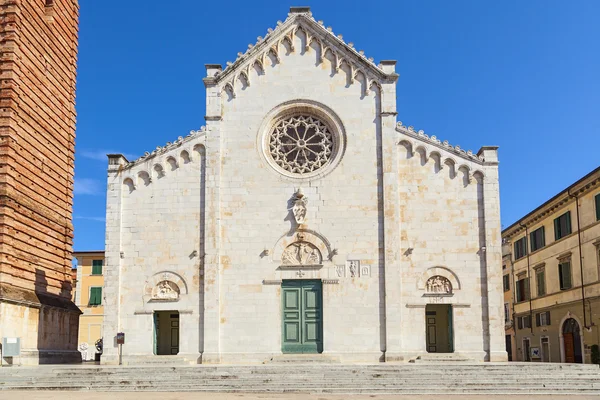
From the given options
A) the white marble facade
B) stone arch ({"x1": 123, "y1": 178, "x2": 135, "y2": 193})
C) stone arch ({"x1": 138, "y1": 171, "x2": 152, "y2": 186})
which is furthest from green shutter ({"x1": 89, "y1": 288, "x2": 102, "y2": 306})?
stone arch ({"x1": 138, "y1": 171, "x2": 152, "y2": 186})

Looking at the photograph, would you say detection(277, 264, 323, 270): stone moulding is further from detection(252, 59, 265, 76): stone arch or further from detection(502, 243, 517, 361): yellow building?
detection(502, 243, 517, 361): yellow building

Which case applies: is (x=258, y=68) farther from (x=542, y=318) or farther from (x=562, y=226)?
(x=542, y=318)

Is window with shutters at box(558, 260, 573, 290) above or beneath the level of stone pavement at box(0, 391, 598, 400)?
above

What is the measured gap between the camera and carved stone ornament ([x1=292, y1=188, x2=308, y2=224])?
28.3 metres

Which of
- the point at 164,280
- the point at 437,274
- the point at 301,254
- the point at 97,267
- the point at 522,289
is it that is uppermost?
the point at 97,267

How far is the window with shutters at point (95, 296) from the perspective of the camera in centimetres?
5550

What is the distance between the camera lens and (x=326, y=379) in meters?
22.6

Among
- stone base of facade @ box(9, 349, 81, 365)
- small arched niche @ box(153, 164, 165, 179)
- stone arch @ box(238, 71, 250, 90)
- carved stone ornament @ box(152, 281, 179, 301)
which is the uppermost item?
stone arch @ box(238, 71, 250, 90)

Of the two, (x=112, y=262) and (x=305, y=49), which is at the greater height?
(x=305, y=49)

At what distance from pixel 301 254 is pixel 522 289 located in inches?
1030

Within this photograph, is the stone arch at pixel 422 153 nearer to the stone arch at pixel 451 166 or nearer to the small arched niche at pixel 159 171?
the stone arch at pixel 451 166

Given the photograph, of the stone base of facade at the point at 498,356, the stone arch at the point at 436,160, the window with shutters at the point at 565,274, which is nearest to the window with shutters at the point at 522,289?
the window with shutters at the point at 565,274

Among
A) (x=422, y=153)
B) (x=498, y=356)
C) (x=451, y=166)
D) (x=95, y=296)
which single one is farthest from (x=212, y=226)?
(x=95, y=296)

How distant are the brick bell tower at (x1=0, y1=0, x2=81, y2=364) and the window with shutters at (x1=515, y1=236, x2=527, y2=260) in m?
29.9
